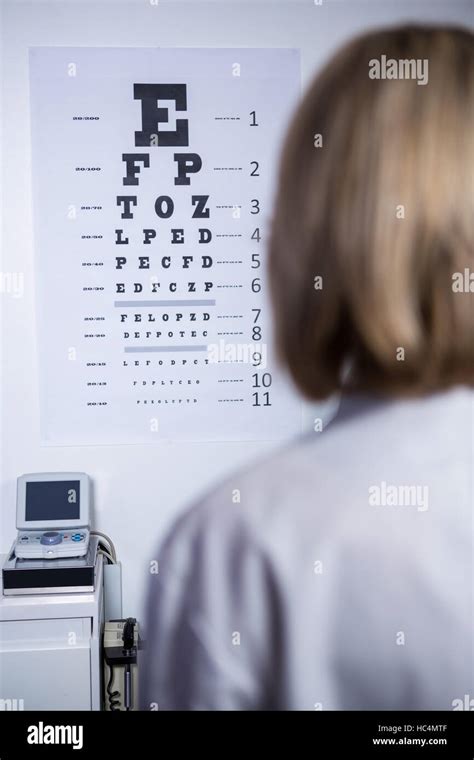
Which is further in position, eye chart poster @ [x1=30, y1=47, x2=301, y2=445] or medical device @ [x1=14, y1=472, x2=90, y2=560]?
eye chart poster @ [x1=30, y1=47, x2=301, y2=445]

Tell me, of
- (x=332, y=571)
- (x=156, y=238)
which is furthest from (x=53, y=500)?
(x=332, y=571)

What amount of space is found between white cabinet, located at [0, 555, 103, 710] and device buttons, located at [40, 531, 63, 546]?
0.11 m

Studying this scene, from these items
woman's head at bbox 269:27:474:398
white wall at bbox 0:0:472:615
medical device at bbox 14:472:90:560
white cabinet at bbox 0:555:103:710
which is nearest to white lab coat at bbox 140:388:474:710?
woman's head at bbox 269:27:474:398

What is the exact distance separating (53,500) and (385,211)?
1051 mm

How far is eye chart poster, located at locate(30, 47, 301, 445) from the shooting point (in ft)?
5.18

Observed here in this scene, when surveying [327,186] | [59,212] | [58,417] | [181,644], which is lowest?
[181,644]

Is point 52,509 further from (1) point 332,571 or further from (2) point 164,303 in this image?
(1) point 332,571

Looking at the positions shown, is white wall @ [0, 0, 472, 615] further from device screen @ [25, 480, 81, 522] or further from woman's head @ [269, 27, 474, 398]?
woman's head @ [269, 27, 474, 398]

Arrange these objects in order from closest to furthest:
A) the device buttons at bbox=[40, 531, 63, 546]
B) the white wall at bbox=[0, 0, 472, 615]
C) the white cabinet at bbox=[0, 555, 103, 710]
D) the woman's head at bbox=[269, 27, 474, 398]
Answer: the woman's head at bbox=[269, 27, 474, 398] < the white cabinet at bbox=[0, 555, 103, 710] < the device buttons at bbox=[40, 531, 63, 546] < the white wall at bbox=[0, 0, 472, 615]

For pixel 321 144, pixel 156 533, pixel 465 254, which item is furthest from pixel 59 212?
pixel 465 254

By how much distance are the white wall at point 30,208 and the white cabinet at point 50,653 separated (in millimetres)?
312

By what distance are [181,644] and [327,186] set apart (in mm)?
542

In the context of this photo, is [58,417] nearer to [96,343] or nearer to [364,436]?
[96,343]

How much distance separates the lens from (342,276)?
734 mm
